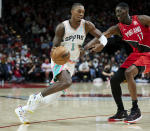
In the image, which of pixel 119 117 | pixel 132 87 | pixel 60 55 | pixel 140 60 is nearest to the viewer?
pixel 60 55

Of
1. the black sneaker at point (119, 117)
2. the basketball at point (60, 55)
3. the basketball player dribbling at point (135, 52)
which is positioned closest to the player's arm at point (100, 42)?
the basketball player dribbling at point (135, 52)

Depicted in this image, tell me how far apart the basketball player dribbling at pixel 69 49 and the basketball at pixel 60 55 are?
0.16m

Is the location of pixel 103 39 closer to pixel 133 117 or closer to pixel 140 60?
pixel 140 60

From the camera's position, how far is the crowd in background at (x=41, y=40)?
15.8 metres

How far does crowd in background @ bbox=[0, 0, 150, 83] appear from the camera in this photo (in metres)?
15.8

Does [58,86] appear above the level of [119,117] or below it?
above

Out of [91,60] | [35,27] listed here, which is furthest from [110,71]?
[35,27]

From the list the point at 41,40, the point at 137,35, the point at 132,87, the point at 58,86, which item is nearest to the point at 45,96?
the point at 58,86

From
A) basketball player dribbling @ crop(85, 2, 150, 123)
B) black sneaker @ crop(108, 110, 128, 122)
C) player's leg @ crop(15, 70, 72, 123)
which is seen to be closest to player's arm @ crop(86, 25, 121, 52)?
basketball player dribbling @ crop(85, 2, 150, 123)

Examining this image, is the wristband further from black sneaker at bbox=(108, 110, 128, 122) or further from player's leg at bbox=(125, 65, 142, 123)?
black sneaker at bbox=(108, 110, 128, 122)

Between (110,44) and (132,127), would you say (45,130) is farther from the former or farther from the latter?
(110,44)

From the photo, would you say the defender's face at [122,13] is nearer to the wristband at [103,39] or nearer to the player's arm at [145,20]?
the player's arm at [145,20]

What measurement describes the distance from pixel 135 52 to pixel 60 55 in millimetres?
1249

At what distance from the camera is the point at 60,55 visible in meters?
4.57
